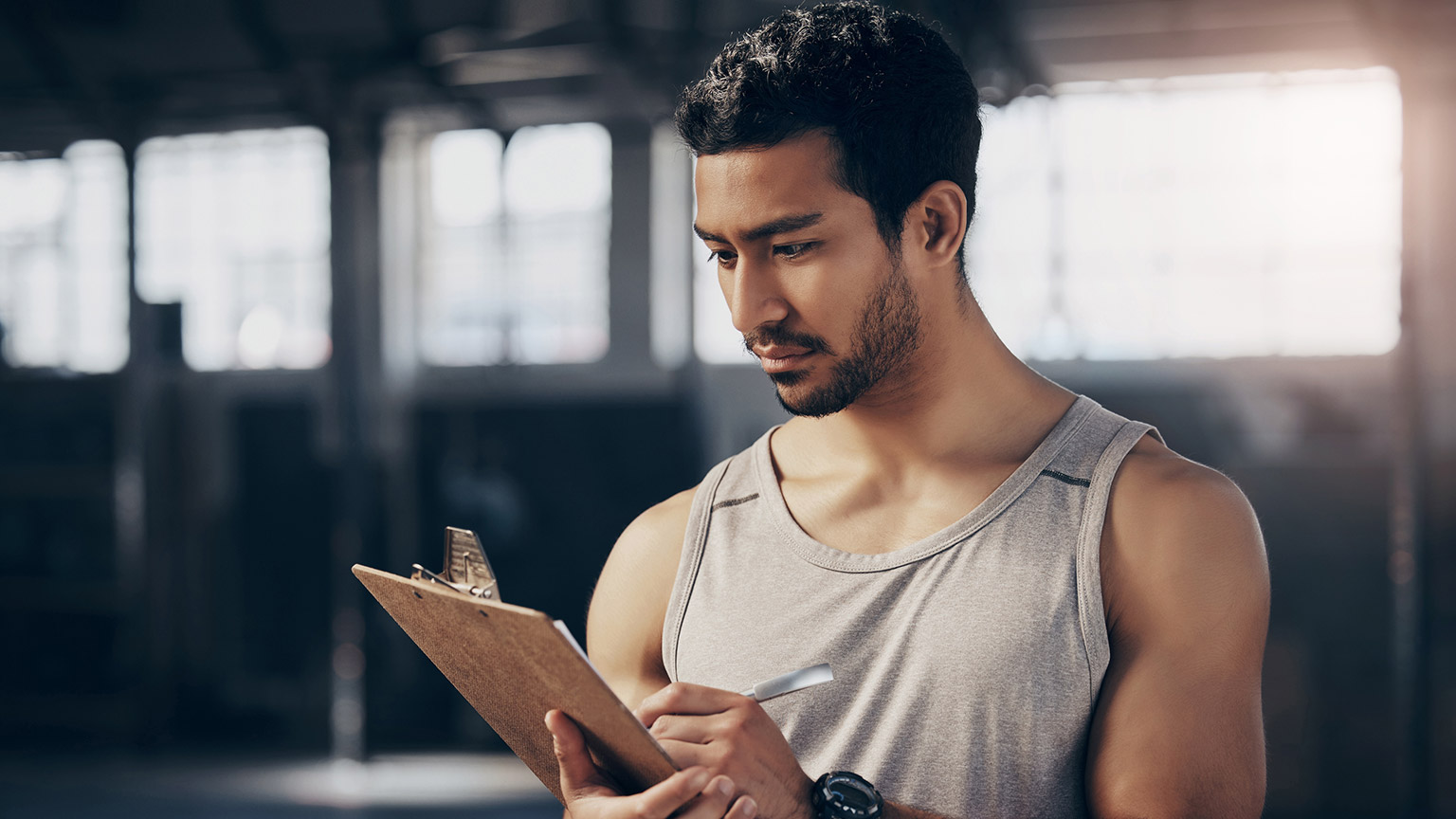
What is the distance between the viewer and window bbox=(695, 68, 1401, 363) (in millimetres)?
5434

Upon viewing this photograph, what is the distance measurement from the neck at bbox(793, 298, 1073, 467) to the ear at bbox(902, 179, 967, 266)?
2.6 inches

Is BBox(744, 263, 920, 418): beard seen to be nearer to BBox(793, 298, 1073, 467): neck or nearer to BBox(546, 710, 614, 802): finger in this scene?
BBox(793, 298, 1073, 467): neck

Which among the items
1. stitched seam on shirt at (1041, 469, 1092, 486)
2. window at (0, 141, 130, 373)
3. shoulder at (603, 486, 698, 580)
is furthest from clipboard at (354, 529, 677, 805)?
window at (0, 141, 130, 373)

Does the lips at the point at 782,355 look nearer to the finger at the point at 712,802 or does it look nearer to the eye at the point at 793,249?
the eye at the point at 793,249

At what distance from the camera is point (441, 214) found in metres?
6.42

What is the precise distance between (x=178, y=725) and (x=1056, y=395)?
19.9 ft

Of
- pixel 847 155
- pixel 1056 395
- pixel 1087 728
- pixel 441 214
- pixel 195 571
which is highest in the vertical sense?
pixel 441 214

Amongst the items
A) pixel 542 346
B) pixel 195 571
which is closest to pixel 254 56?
pixel 542 346

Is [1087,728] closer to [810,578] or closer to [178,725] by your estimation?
[810,578]

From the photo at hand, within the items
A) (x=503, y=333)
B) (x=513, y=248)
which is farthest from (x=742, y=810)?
(x=513, y=248)

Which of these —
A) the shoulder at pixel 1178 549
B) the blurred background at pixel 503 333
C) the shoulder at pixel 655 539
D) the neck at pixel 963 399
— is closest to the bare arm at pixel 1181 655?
the shoulder at pixel 1178 549

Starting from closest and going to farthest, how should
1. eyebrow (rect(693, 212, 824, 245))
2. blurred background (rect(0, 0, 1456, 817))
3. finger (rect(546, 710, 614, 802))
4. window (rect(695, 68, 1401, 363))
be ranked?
finger (rect(546, 710, 614, 802)) → eyebrow (rect(693, 212, 824, 245)) → blurred background (rect(0, 0, 1456, 817)) → window (rect(695, 68, 1401, 363))

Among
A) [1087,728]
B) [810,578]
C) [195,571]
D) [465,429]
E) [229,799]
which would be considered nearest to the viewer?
[1087,728]

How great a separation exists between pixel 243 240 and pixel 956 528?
20.7 feet
